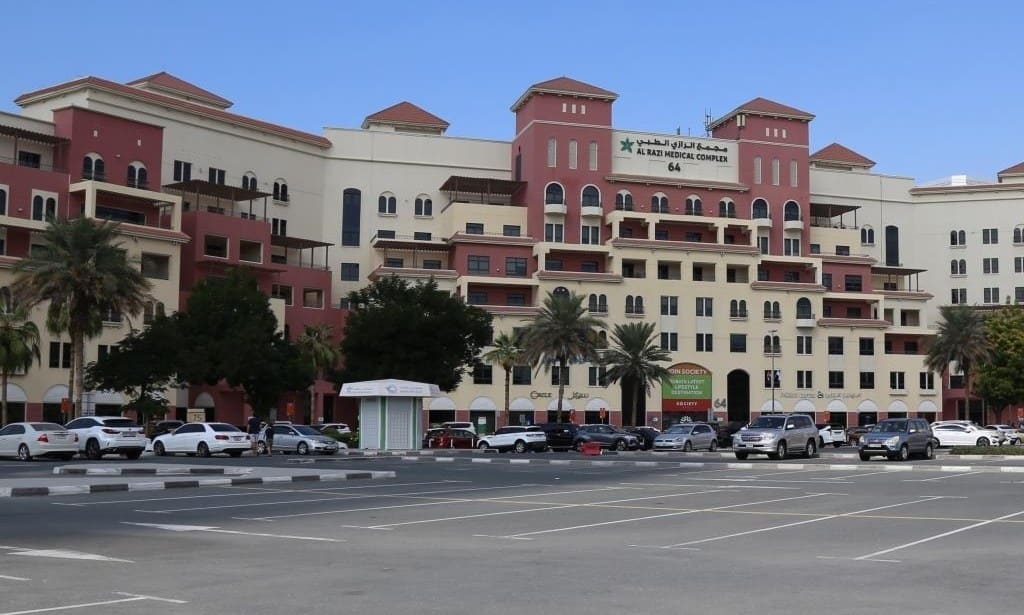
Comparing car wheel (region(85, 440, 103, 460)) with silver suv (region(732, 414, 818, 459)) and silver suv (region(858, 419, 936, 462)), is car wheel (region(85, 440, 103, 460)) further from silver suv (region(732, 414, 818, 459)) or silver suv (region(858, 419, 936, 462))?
silver suv (region(858, 419, 936, 462))

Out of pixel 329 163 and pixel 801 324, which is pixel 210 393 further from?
pixel 801 324

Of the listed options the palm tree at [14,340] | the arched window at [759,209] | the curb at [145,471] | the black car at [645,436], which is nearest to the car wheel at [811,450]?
the black car at [645,436]

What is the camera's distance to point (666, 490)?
26.6 meters

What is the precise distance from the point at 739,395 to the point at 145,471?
68084 millimetres

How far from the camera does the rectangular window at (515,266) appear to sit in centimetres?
9206

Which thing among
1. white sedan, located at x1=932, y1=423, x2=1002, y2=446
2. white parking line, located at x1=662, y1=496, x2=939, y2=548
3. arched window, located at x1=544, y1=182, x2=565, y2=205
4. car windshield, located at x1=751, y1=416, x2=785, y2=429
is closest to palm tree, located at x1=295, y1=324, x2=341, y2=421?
arched window, located at x1=544, y1=182, x2=565, y2=205

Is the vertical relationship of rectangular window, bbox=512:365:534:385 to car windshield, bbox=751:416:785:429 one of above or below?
above

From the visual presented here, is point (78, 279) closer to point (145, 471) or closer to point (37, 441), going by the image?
point (37, 441)

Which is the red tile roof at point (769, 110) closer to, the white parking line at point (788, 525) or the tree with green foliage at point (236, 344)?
the tree with green foliage at point (236, 344)

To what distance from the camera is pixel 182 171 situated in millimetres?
82188

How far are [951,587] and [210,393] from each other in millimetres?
69797

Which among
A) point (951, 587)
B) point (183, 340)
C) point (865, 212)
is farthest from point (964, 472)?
point (865, 212)

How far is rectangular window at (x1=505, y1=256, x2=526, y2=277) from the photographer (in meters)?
92.1

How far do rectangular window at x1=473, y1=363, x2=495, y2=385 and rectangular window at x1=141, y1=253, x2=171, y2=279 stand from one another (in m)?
25.1
